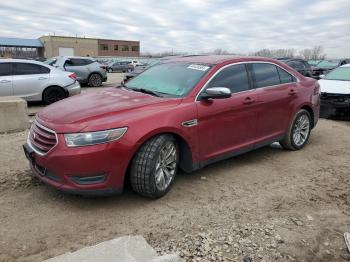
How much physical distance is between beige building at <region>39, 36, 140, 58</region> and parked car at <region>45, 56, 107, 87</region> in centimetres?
6133

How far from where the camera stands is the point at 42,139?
390 cm

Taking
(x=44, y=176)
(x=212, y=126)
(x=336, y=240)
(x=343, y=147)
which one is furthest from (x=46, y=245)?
(x=343, y=147)

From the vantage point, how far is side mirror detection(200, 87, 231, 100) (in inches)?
173

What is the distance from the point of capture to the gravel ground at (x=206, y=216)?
328 centimetres

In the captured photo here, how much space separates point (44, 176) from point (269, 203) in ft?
→ 8.52

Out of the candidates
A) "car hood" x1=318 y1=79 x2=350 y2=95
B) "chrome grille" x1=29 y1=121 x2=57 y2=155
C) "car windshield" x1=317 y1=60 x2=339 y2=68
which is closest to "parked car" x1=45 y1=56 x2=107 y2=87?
"car hood" x1=318 y1=79 x2=350 y2=95

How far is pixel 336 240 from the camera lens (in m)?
3.51

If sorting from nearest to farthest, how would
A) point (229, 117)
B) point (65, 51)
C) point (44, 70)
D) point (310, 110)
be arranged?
point (229, 117)
point (310, 110)
point (44, 70)
point (65, 51)

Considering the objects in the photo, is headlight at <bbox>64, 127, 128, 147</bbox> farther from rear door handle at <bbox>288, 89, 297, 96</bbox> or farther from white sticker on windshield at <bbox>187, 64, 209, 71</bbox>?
rear door handle at <bbox>288, 89, 297, 96</bbox>

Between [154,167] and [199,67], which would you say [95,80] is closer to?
[199,67]

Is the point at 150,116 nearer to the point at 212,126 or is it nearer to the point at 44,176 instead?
the point at 212,126

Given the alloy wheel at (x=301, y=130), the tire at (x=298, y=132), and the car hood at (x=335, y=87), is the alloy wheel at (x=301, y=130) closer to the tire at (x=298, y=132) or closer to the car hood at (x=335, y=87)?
the tire at (x=298, y=132)

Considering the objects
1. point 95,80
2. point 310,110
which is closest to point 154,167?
point 310,110

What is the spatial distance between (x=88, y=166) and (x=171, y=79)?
1874 mm
